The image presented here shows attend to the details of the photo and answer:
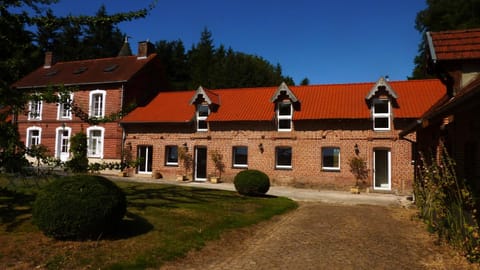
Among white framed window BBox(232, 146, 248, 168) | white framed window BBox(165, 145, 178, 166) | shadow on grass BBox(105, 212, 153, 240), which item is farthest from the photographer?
white framed window BBox(165, 145, 178, 166)

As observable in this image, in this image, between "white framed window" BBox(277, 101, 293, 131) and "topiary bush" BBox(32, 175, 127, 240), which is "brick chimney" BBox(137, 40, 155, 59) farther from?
"topiary bush" BBox(32, 175, 127, 240)

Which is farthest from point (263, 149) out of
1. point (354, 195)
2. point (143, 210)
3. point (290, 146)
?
point (143, 210)

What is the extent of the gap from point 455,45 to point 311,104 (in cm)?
1149

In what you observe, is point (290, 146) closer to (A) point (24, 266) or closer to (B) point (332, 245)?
(B) point (332, 245)

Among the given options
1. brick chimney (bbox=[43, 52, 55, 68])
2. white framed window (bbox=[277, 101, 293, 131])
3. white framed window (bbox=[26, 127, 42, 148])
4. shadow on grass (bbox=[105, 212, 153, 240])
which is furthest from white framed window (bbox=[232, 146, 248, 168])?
brick chimney (bbox=[43, 52, 55, 68])

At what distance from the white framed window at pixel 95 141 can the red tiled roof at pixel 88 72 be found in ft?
12.3

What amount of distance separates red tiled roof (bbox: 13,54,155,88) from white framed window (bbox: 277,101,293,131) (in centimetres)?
1215

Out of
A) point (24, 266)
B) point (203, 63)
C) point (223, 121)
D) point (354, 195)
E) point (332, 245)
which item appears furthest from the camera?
point (203, 63)

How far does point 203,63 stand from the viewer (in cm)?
5309

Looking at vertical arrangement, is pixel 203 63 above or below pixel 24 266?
above

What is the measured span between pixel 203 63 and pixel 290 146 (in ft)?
115

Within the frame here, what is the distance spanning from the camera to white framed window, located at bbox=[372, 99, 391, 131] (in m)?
19.8

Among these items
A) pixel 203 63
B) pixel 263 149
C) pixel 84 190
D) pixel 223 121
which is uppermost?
pixel 203 63

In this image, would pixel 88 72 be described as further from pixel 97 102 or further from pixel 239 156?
pixel 239 156
